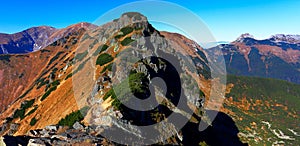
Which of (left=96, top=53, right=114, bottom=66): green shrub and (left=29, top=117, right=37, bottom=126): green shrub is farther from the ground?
(left=96, top=53, right=114, bottom=66): green shrub

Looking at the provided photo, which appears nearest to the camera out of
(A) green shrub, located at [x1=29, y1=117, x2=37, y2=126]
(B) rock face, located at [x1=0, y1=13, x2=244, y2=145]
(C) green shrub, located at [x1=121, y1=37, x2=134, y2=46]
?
(B) rock face, located at [x1=0, y1=13, x2=244, y2=145]

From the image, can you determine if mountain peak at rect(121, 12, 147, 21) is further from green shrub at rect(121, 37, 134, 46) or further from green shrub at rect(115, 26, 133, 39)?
green shrub at rect(121, 37, 134, 46)

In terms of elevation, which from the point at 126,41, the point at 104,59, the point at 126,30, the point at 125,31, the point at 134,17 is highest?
the point at 134,17

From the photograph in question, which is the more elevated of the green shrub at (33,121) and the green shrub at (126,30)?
the green shrub at (126,30)

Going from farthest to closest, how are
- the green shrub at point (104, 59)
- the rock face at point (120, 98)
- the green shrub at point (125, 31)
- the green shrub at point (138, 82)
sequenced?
the green shrub at point (125, 31) < the green shrub at point (104, 59) < the green shrub at point (138, 82) < the rock face at point (120, 98)

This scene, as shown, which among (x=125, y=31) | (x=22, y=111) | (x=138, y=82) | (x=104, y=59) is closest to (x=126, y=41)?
(x=104, y=59)

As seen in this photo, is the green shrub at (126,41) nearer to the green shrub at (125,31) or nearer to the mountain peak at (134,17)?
the green shrub at (125,31)

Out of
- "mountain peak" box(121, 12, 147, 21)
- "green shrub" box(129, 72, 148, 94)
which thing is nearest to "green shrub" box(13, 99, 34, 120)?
"mountain peak" box(121, 12, 147, 21)

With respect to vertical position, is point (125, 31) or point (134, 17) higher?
point (134, 17)

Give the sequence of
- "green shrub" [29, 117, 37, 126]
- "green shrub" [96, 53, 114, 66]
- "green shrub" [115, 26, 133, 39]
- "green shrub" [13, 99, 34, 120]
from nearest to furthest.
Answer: "green shrub" [29, 117, 37, 126] < "green shrub" [96, 53, 114, 66] < "green shrub" [13, 99, 34, 120] < "green shrub" [115, 26, 133, 39]

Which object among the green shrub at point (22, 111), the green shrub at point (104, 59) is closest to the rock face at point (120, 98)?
the green shrub at point (104, 59)

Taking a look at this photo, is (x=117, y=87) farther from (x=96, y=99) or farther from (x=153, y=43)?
(x=153, y=43)

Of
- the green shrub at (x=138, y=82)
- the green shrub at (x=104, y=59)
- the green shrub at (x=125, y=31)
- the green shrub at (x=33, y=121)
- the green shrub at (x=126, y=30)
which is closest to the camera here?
the green shrub at (x=138, y=82)

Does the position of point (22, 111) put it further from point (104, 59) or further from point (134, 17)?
point (134, 17)
